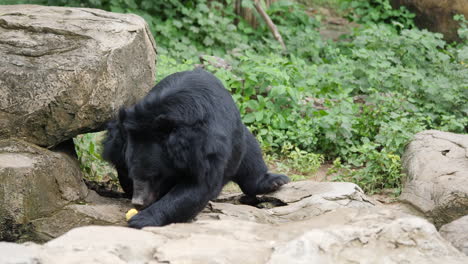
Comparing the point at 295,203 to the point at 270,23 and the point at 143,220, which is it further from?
the point at 270,23

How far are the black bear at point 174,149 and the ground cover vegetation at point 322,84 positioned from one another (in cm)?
164

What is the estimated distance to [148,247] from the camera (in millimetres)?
3100

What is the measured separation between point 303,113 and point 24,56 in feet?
13.8

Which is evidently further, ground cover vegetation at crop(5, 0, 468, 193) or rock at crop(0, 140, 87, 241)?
ground cover vegetation at crop(5, 0, 468, 193)

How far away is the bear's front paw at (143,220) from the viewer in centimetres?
434

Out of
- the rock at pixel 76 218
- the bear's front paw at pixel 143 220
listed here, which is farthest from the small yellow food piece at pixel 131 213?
the bear's front paw at pixel 143 220

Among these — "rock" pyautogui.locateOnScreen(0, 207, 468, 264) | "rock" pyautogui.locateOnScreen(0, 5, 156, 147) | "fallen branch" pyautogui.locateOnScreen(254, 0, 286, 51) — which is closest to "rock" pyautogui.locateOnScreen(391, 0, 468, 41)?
"fallen branch" pyautogui.locateOnScreen(254, 0, 286, 51)

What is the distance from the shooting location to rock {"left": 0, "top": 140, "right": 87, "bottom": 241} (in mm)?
4637

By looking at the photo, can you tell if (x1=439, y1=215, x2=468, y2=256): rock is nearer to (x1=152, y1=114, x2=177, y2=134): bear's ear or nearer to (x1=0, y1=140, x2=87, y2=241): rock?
(x1=152, y1=114, x2=177, y2=134): bear's ear

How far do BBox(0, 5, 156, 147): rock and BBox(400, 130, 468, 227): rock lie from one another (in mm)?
2741

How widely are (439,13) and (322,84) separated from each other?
355 centimetres

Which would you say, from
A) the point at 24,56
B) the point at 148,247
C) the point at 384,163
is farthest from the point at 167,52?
the point at 148,247

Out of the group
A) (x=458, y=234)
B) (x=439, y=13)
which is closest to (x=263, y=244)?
(x=458, y=234)

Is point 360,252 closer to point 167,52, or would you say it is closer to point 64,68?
point 64,68
